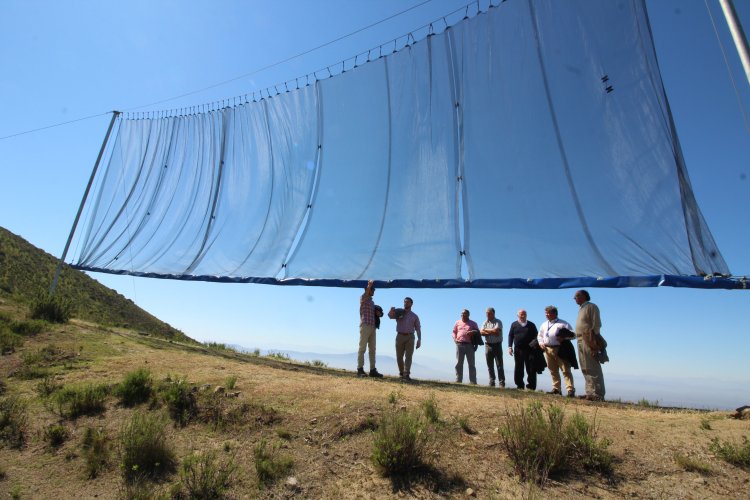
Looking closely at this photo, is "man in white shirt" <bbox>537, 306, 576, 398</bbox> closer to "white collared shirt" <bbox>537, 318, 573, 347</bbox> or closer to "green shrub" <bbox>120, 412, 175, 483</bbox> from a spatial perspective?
"white collared shirt" <bbox>537, 318, 573, 347</bbox>

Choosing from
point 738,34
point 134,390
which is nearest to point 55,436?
point 134,390

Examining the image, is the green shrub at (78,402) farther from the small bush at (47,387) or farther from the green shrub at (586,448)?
the green shrub at (586,448)

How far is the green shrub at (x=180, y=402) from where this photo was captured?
4.73 metres

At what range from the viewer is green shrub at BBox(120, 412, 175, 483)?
3.87 metres

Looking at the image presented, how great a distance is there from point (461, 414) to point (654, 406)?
3.39 m

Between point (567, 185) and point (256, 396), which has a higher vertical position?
point (567, 185)

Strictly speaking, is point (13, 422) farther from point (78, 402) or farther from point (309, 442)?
point (309, 442)

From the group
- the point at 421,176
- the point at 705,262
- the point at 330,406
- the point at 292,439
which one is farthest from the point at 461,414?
the point at 421,176

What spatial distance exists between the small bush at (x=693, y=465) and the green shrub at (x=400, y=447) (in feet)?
6.47

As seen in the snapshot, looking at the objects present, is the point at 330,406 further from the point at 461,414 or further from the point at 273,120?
the point at 273,120

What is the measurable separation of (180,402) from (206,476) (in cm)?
156

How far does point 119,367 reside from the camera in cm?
635

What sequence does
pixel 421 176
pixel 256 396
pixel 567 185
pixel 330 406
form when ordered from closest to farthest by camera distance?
1. pixel 330 406
2. pixel 256 396
3. pixel 567 185
4. pixel 421 176

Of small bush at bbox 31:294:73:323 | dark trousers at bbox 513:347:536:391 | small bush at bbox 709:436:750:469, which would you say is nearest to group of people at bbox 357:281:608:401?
dark trousers at bbox 513:347:536:391
